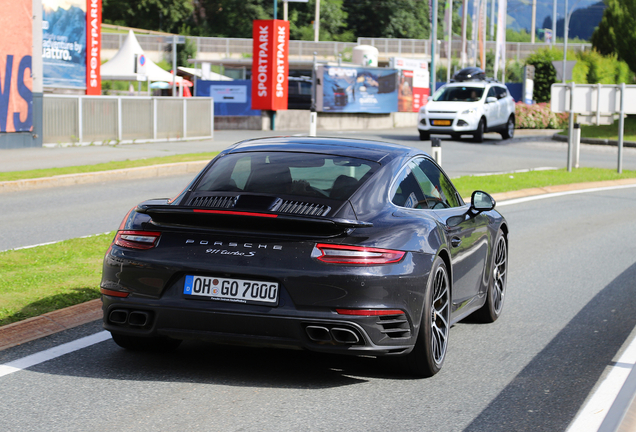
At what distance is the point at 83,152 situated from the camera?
23.0 meters

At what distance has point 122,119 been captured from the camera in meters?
26.5

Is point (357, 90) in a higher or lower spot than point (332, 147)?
higher

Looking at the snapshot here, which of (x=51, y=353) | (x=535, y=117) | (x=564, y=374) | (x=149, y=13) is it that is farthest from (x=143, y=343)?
(x=149, y=13)

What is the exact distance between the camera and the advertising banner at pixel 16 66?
77.3ft

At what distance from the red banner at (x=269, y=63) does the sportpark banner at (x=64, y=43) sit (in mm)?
8208

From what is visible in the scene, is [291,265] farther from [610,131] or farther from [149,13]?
[149,13]

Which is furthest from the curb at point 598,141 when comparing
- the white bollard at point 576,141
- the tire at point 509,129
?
the white bollard at point 576,141

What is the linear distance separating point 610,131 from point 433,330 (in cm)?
3486

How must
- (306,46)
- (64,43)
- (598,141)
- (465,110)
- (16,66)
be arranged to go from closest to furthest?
(16,66), (64,43), (465,110), (598,141), (306,46)

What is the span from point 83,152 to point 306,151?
713 inches

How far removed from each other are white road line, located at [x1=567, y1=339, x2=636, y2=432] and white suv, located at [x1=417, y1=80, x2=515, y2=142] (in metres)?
26.3

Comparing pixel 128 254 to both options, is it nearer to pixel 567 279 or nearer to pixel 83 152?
pixel 567 279

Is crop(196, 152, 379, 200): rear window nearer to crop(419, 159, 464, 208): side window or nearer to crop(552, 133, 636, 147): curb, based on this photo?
crop(419, 159, 464, 208): side window

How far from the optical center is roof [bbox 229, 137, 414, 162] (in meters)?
5.84
